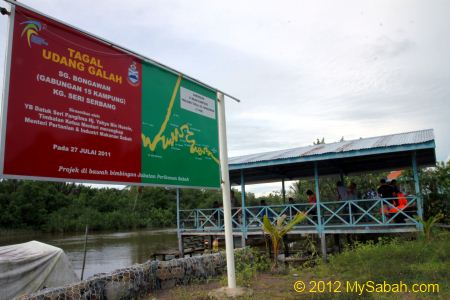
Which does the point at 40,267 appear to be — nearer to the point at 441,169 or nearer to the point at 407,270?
the point at 407,270

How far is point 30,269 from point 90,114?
5.97 m

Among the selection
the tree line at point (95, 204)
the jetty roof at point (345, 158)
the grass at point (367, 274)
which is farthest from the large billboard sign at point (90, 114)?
the tree line at point (95, 204)

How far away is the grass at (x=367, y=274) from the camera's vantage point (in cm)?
529

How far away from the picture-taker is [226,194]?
19.2 feet

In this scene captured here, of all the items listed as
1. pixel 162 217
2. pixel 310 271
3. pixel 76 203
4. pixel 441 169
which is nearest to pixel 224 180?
pixel 310 271

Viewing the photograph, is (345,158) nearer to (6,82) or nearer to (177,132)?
(177,132)

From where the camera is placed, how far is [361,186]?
64.1 ft

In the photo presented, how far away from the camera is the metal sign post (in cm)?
566

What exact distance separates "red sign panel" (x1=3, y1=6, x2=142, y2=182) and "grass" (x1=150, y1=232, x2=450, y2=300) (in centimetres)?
266

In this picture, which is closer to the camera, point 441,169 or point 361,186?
point 441,169

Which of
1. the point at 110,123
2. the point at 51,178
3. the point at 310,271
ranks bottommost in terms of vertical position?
the point at 310,271

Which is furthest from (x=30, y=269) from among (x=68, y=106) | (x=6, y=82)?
(x=6, y=82)

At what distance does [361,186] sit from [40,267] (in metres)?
15.8

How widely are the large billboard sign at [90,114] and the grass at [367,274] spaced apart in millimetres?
2021
